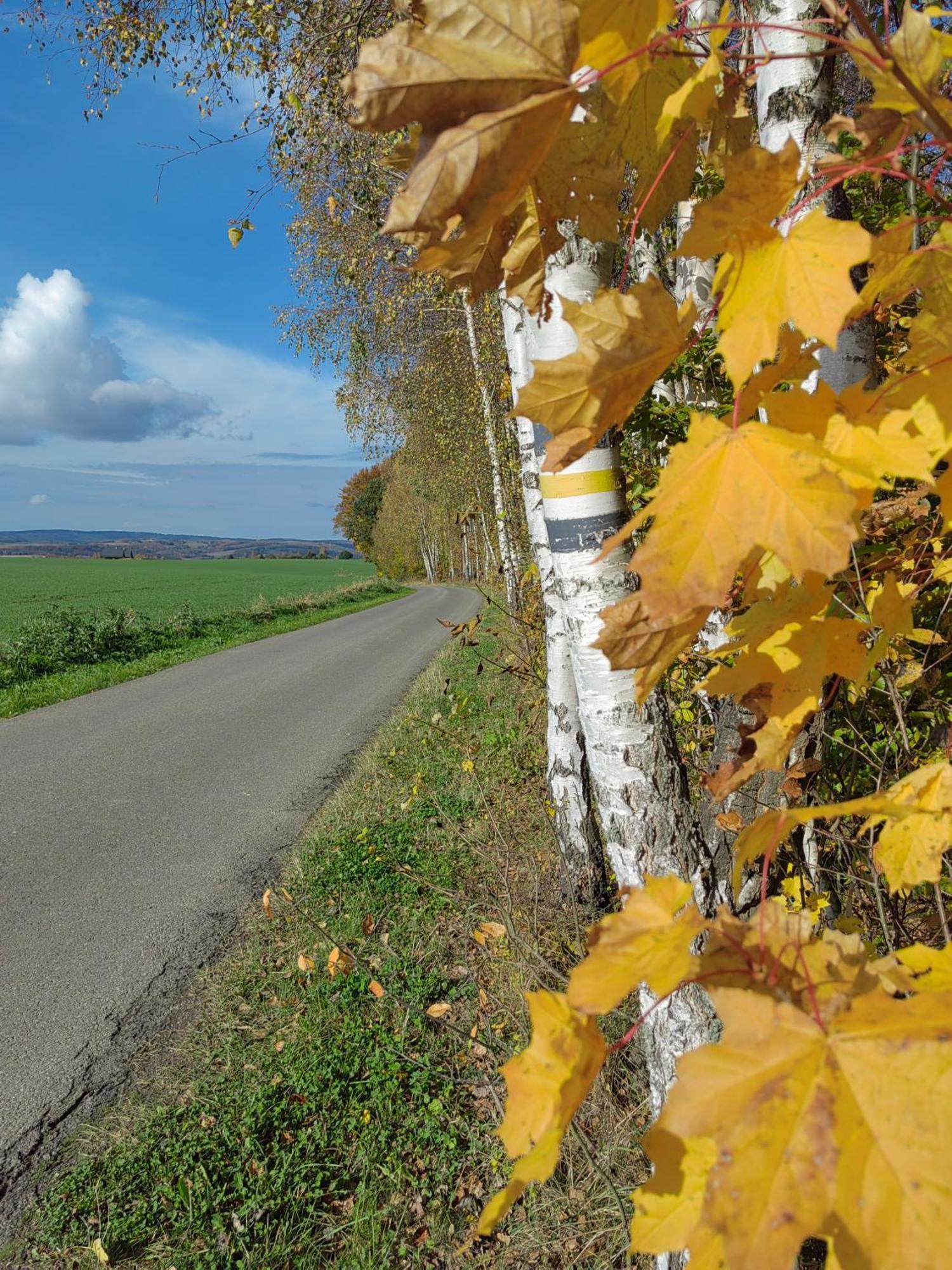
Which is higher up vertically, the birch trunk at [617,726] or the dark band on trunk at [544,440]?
the dark band on trunk at [544,440]

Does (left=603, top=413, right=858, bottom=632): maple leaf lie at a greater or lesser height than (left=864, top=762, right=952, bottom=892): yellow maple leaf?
greater

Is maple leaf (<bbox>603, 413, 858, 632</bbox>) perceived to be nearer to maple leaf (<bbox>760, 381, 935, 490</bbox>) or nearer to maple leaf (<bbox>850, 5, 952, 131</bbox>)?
maple leaf (<bbox>760, 381, 935, 490</bbox>)

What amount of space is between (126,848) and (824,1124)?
536cm

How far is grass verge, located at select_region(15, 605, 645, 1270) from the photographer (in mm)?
2160

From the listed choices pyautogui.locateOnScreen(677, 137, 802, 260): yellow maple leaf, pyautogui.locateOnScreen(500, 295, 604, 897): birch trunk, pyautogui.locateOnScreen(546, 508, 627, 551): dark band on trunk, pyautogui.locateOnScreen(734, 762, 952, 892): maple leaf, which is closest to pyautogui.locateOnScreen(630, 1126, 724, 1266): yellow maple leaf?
pyautogui.locateOnScreen(734, 762, 952, 892): maple leaf

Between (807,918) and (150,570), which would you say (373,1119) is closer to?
(807,918)

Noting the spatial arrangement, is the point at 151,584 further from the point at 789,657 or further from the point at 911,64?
the point at 911,64

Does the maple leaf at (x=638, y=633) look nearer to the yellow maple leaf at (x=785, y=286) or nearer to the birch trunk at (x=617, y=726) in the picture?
the yellow maple leaf at (x=785, y=286)

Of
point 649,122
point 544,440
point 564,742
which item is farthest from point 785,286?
point 564,742

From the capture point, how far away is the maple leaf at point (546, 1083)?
0.52 metres

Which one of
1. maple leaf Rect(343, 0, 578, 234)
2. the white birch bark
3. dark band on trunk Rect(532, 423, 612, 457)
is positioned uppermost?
the white birch bark

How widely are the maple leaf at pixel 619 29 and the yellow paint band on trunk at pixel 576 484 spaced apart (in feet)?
3.71

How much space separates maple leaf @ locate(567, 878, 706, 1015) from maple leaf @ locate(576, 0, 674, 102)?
626mm

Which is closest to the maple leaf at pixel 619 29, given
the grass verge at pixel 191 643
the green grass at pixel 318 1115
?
the green grass at pixel 318 1115
